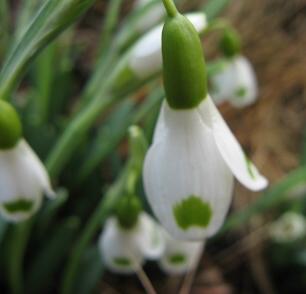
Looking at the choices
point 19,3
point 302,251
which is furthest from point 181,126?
point 19,3

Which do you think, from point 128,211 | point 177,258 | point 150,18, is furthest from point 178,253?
point 150,18

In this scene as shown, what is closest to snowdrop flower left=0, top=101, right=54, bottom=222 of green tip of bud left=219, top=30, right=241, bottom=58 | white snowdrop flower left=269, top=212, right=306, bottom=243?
green tip of bud left=219, top=30, right=241, bottom=58

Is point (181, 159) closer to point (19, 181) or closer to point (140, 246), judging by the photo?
point (19, 181)

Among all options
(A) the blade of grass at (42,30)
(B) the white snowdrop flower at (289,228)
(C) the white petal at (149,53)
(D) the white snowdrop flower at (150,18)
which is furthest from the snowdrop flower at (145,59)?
(B) the white snowdrop flower at (289,228)

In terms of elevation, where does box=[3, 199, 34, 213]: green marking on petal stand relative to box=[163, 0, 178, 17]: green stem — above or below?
below

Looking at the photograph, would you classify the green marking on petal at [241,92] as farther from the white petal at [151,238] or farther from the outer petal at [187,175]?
the outer petal at [187,175]

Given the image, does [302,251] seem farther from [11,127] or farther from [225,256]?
[11,127]

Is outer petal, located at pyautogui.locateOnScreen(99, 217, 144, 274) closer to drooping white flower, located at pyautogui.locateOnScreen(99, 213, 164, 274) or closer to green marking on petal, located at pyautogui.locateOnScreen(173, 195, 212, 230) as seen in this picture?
drooping white flower, located at pyautogui.locateOnScreen(99, 213, 164, 274)

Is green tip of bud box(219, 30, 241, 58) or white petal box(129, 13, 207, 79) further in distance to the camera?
green tip of bud box(219, 30, 241, 58)
